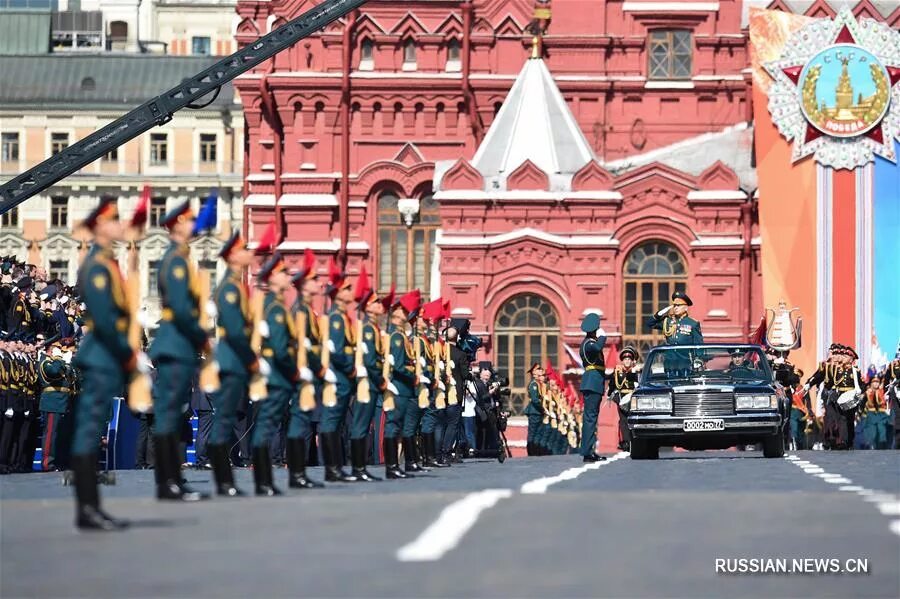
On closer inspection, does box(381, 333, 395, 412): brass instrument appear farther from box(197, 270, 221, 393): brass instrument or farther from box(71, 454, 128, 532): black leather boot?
box(71, 454, 128, 532): black leather boot

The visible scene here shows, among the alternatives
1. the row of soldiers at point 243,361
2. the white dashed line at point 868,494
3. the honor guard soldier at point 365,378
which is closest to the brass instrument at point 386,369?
the row of soldiers at point 243,361

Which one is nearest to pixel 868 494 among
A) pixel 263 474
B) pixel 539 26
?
pixel 263 474

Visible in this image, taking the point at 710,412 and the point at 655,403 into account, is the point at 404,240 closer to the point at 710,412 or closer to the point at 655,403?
the point at 655,403

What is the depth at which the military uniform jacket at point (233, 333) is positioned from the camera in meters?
15.3

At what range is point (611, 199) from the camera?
5159cm

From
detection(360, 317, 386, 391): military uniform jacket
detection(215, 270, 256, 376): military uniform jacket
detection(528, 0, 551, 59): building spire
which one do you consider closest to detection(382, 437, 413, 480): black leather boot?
detection(360, 317, 386, 391): military uniform jacket

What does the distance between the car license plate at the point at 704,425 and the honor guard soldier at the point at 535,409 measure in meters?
12.7

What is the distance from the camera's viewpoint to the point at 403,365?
2136cm

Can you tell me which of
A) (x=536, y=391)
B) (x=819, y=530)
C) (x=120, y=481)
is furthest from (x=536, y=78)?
(x=819, y=530)

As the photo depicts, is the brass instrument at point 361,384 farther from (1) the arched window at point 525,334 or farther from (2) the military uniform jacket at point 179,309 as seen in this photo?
(1) the arched window at point 525,334

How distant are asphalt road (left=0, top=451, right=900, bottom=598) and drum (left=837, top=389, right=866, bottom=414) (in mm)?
16232

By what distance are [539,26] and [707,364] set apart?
96.1 feet

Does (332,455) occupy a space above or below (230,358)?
below

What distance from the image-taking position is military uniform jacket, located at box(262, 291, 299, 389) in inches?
647
